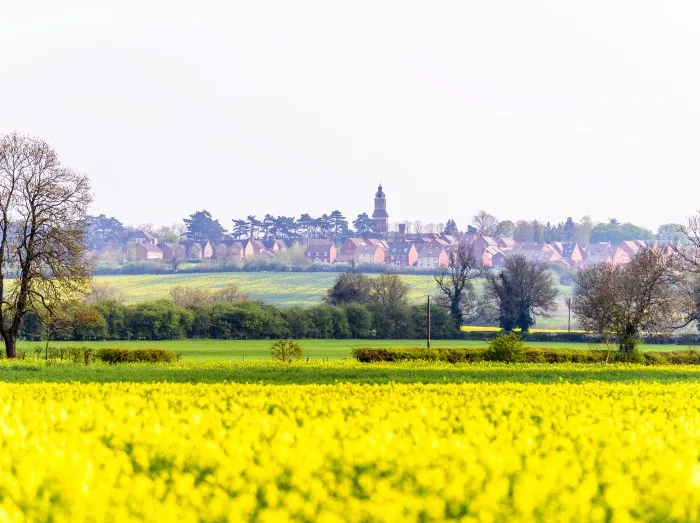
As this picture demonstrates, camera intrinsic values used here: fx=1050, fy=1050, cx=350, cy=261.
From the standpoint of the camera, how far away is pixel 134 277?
464 feet

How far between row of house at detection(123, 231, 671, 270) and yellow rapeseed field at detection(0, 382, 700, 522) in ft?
544

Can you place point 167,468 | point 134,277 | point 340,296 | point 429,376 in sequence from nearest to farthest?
point 167,468 < point 429,376 < point 340,296 < point 134,277

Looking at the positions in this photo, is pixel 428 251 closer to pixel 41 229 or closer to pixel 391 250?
pixel 391 250

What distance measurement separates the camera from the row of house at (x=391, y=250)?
18100cm

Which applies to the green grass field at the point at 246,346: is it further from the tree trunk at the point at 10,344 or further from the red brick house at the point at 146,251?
the red brick house at the point at 146,251

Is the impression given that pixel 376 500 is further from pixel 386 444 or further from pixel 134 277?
pixel 134 277

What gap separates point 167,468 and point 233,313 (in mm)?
70452

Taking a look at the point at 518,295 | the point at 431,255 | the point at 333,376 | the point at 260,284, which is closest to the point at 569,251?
the point at 431,255

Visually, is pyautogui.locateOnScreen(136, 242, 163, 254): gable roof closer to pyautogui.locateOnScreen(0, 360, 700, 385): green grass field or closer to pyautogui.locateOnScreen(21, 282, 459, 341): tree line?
pyautogui.locateOnScreen(21, 282, 459, 341): tree line

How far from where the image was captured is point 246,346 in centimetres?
7150

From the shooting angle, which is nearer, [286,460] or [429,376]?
[286,460]

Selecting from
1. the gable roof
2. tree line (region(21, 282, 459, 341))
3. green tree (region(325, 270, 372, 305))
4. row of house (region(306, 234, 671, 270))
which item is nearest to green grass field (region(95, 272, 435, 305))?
A: green tree (region(325, 270, 372, 305))

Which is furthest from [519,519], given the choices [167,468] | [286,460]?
[167,468]

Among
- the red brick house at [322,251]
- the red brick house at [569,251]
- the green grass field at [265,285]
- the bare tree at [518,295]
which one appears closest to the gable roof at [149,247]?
the red brick house at [322,251]
